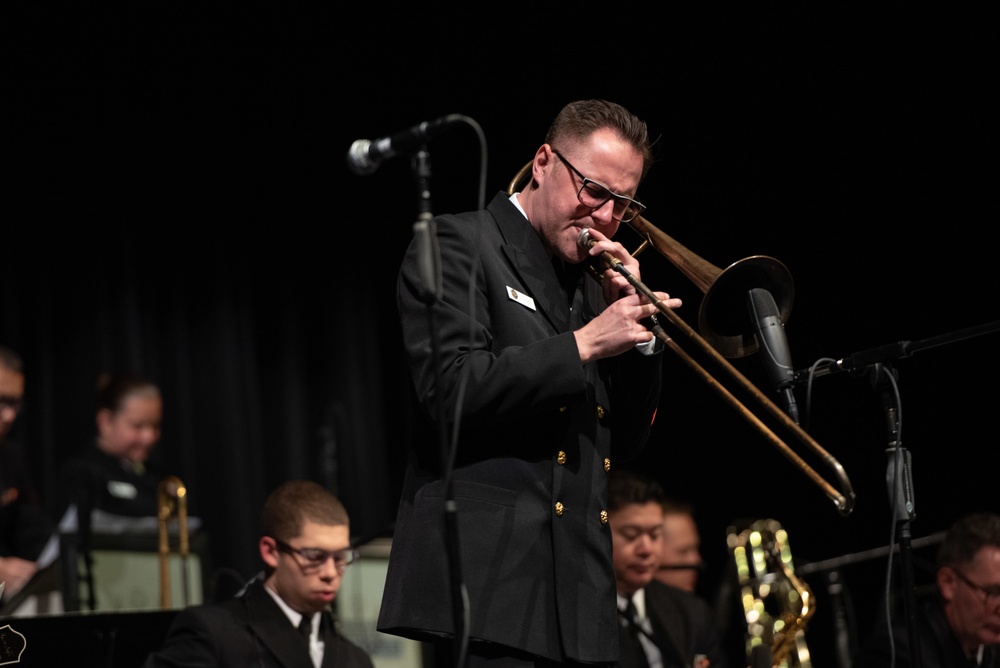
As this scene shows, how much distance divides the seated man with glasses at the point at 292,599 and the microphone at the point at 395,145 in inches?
80.0

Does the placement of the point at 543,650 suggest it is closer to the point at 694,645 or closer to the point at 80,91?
the point at 694,645

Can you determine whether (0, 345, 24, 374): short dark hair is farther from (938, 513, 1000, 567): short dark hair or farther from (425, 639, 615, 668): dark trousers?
(938, 513, 1000, 567): short dark hair

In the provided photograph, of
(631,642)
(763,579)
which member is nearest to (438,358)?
(631,642)

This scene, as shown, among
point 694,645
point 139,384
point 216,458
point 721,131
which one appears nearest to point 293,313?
point 216,458

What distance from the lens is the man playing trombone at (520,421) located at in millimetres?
2580

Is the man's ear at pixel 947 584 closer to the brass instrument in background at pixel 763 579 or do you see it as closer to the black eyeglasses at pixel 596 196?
the brass instrument in background at pixel 763 579

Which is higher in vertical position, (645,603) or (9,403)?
(9,403)

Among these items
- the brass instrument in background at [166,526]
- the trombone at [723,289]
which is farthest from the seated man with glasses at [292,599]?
the trombone at [723,289]

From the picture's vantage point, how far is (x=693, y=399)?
682 centimetres

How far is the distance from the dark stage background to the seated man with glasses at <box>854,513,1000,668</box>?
87 centimetres

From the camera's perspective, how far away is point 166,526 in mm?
5750

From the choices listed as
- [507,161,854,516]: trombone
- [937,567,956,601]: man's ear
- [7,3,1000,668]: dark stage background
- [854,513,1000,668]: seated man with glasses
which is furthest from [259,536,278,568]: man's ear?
[937,567,956,601]: man's ear

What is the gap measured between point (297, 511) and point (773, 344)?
2130 mm

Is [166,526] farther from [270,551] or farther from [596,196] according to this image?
[596,196]
